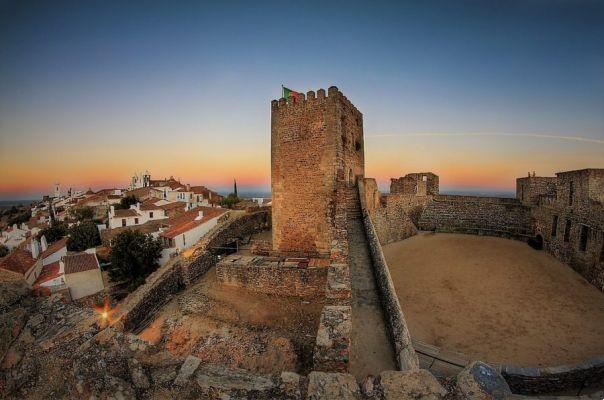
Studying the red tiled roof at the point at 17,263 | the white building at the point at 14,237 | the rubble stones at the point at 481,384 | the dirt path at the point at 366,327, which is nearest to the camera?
the rubble stones at the point at 481,384

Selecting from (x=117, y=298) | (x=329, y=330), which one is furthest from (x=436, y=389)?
(x=117, y=298)

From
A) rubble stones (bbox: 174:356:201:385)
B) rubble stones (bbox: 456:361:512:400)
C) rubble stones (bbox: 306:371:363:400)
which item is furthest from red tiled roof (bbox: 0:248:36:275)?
rubble stones (bbox: 456:361:512:400)

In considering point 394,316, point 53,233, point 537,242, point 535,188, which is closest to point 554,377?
point 394,316

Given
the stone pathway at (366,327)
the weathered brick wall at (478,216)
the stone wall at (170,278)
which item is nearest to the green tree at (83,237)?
the stone wall at (170,278)

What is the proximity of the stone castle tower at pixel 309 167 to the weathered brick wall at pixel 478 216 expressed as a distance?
356 inches

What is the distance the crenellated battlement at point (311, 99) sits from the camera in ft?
34.9

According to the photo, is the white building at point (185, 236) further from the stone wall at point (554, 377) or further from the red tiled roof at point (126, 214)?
the stone wall at point (554, 377)

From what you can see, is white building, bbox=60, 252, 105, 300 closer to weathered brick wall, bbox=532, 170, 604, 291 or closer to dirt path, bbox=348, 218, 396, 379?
dirt path, bbox=348, 218, 396, 379

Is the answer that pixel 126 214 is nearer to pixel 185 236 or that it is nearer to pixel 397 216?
pixel 185 236

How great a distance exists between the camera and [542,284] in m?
10.3

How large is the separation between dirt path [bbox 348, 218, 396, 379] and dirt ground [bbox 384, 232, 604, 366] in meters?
2.74

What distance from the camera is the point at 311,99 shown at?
432 inches

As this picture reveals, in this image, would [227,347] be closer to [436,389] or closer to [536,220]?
[436,389]

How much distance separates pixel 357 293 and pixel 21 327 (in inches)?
240
